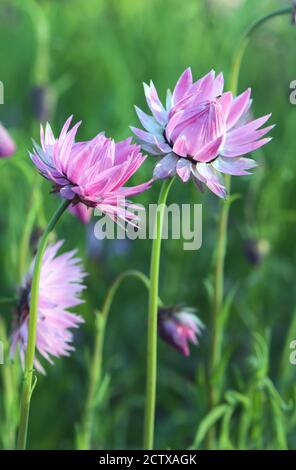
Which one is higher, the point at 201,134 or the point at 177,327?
the point at 201,134

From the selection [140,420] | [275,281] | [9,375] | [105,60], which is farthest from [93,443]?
[105,60]

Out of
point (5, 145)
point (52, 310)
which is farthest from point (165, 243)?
point (52, 310)

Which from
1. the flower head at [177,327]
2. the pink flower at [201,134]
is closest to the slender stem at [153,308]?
the pink flower at [201,134]

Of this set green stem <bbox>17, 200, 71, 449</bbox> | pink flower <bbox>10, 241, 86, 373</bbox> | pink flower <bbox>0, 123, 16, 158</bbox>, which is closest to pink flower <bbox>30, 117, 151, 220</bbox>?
green stem <bbox>17, 200, 71, 449</bbox>

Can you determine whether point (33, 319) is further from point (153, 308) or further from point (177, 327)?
point (177, 327)

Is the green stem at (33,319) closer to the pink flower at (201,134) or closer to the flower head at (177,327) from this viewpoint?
the pink flower at (201,134)

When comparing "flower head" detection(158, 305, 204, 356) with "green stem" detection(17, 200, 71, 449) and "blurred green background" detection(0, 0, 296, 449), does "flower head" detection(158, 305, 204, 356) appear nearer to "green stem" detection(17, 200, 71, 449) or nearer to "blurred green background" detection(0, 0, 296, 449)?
"blurred green background" detection(0, 0, 296, 449)
